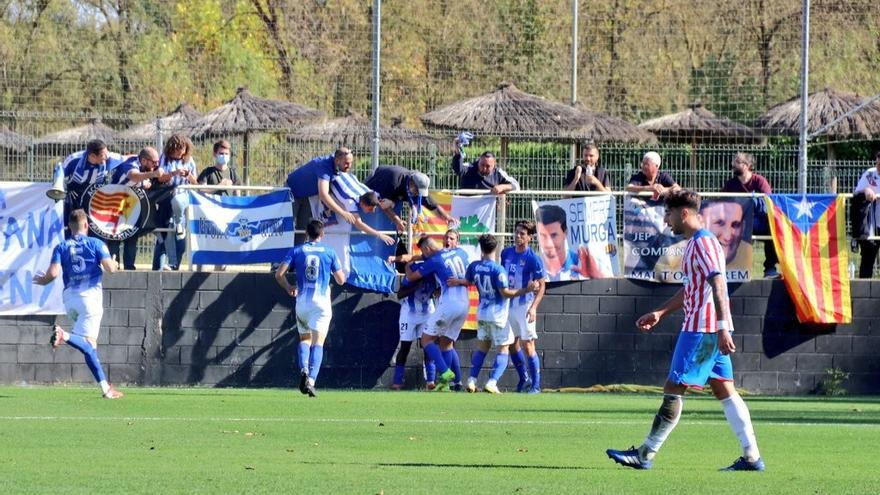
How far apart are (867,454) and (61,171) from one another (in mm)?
11230

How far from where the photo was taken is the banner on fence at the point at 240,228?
18.8 meters

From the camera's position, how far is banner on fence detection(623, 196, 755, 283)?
62.5 ft

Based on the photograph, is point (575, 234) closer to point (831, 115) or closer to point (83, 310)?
point (83, 310)

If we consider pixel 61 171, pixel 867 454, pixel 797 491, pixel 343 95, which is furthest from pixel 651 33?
pixel 797 491

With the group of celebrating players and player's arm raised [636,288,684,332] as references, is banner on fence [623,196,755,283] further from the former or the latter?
player's arm raised [636,288,684,332]

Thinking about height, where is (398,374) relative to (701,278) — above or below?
below

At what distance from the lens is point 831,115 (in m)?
25.8

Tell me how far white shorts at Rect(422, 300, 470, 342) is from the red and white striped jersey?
8223 mm

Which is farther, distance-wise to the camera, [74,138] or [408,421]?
[74,138]

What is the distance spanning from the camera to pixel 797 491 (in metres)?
8.94

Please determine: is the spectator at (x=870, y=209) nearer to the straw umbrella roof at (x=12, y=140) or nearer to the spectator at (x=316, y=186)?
the spectator at (x=316, y=186)

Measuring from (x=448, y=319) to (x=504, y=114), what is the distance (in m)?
8.27

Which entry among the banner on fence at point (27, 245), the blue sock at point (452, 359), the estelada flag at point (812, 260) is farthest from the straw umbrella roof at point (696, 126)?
the banner on fence at point (27, 245)

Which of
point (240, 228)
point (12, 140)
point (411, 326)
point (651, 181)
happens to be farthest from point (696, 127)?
point (12, 140)
